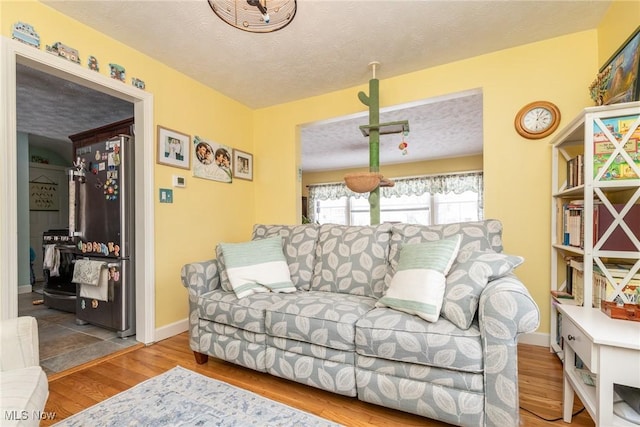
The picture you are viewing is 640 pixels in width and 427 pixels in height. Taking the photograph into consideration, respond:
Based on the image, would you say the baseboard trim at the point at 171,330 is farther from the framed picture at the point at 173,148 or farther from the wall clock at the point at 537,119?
the wall clock at the point at 537,119

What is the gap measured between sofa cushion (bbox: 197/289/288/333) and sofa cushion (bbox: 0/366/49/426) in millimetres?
899

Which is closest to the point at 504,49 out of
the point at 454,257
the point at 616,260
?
the point at 616,260

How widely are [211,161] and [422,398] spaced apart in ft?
9.00

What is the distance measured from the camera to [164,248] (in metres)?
2.60

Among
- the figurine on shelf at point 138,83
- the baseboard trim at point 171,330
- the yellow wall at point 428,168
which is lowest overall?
the baseboard trim at point 171,330

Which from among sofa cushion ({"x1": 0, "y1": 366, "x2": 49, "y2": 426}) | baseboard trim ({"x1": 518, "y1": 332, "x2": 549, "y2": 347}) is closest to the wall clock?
baseboard trim ({"x1": 518, "y1": 332, "x2": 549, "y2": 347})

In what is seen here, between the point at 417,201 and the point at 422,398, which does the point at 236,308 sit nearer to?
the point at 422,398

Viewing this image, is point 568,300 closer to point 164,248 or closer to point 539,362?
point 539,362

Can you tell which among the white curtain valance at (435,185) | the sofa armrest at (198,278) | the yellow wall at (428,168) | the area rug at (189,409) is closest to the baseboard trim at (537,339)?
the area rug at (189,409)

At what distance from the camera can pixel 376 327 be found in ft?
4.78

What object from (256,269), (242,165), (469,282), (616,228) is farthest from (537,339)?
(242,165)

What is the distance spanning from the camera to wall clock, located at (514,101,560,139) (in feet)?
7.57

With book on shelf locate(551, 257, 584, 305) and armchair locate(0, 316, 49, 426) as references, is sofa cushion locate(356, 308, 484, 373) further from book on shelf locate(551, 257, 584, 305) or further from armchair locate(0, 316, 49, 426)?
armchair locate(0, 316, 49, 426)

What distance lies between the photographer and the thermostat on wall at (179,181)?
2.70 meters
